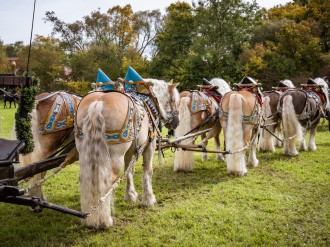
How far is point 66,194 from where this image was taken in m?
5.02

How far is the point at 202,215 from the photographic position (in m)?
4.03

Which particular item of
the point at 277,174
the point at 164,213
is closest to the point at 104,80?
the point at 164,213

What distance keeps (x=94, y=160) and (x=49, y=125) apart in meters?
1.31

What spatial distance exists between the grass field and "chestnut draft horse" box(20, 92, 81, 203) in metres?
0.67

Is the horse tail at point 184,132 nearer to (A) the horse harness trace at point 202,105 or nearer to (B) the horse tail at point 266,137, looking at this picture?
(A) the horse harness trace at point 202,105

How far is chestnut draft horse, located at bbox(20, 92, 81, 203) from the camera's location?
400 centimetres

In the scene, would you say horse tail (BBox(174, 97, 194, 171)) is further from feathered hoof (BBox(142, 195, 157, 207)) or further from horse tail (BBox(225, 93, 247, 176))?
feathered hoof (BBox(142, 195, 157, 207))

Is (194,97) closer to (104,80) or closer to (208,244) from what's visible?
(104,80)

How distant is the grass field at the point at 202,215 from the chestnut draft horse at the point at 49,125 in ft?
2.19

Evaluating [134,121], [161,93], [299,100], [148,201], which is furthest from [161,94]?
[299,100]

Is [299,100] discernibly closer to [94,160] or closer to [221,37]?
[94,160]

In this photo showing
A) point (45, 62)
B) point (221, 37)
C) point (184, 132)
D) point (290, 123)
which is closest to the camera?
point (184, 132)

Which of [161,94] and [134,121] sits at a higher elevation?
[161,94]

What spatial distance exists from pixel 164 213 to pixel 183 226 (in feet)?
1.55
